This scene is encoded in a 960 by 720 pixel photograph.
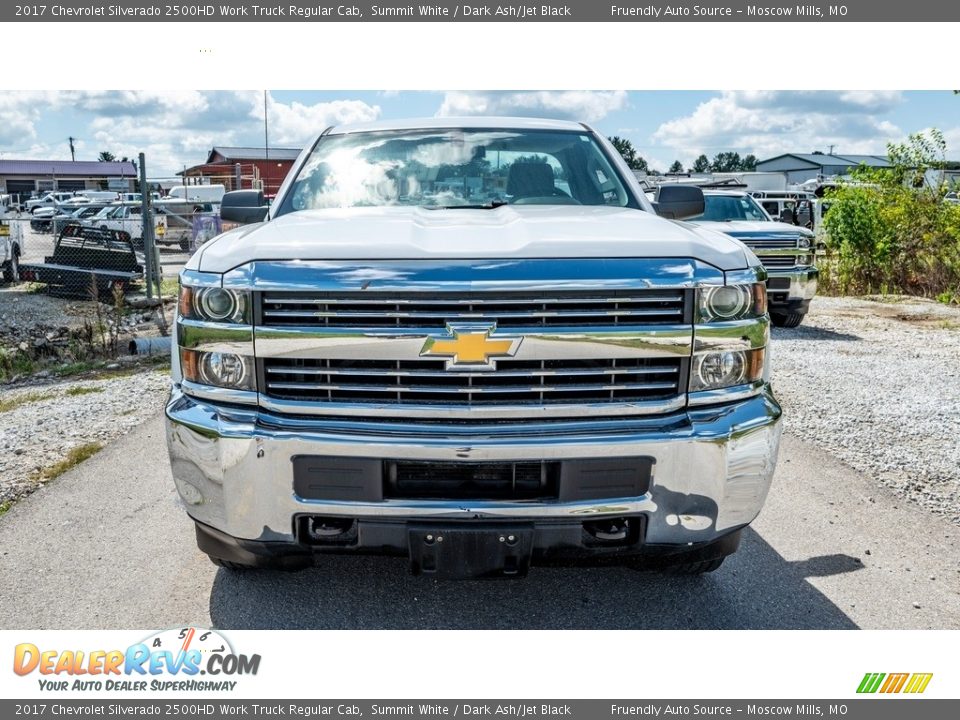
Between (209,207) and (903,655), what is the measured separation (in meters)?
27.0

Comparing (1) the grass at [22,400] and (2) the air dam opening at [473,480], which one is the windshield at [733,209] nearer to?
(1) the grass at [22,400]

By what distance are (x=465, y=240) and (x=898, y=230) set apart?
612 inches

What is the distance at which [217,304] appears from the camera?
289 cm

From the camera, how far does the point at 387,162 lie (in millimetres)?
4254

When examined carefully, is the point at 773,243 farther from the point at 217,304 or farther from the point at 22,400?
the point at 217,304

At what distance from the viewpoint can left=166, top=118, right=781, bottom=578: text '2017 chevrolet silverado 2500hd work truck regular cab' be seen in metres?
2.79

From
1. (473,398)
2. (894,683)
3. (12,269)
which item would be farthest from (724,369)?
(12,269)

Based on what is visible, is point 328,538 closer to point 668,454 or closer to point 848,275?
point 668,454

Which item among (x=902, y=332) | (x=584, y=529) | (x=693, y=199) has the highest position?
(x=693, y=199)

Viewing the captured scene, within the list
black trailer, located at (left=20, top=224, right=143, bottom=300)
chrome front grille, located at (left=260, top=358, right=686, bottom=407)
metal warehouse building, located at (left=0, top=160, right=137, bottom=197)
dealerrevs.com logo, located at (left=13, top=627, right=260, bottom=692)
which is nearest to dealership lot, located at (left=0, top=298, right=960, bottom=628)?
dealerrevs.com logo, located at (left=13, top=627, right=260, bottom=692)

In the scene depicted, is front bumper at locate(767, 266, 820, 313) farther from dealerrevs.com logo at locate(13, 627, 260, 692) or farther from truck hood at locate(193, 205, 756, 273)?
dealerrevs.com logo at locate(13, 627, 260, 692)

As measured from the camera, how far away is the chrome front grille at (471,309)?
110 inches

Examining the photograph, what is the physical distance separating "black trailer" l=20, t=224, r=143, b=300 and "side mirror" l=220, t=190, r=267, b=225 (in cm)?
1176

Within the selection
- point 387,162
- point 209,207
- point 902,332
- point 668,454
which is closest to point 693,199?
point 387,162
